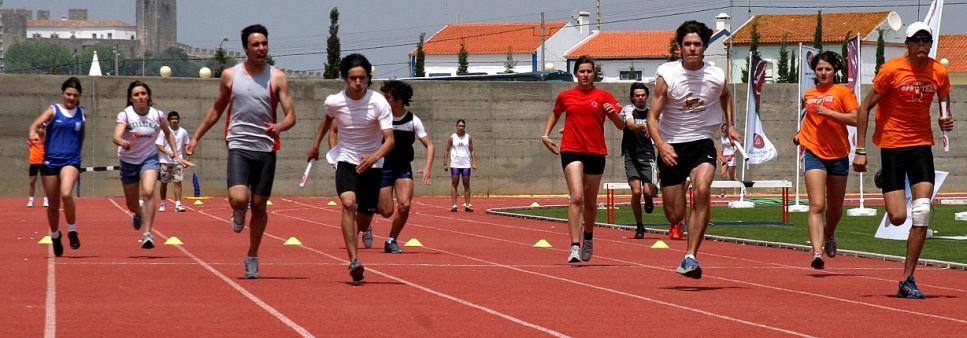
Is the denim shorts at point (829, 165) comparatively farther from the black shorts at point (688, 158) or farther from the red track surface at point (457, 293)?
the black shorts at point (688, 158)

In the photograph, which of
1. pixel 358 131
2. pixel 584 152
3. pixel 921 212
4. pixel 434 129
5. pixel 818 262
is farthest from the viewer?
pixel 434 129

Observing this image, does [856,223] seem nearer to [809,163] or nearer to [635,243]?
[635,243]

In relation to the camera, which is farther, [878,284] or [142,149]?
[142,149]

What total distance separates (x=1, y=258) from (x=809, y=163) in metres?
7.08

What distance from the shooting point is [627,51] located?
4865 inches

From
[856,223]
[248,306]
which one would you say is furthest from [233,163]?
[856,223]

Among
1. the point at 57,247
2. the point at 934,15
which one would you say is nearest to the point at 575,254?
the point at 57,247

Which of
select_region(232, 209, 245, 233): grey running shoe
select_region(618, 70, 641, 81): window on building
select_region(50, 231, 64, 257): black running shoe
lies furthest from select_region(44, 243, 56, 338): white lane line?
select_region(618, 70, 641, 81): window on building

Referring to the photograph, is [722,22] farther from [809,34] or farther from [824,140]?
[824,140]

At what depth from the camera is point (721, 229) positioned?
20.6 m

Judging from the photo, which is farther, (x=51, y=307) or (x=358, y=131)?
(x=358, y=131)

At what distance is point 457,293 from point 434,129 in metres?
26.6

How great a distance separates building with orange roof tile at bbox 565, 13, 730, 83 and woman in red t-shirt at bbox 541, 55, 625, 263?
106 m

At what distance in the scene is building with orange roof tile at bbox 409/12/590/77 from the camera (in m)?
127
